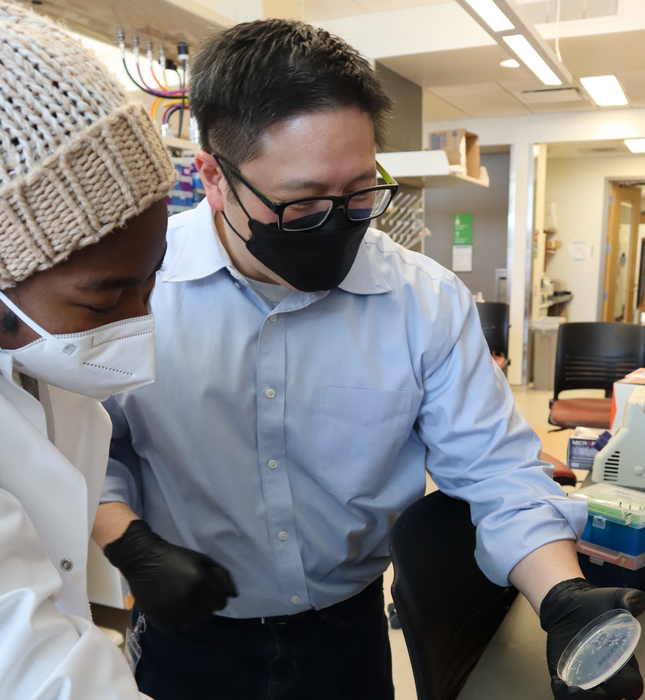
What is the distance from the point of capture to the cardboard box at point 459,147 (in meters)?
3.89

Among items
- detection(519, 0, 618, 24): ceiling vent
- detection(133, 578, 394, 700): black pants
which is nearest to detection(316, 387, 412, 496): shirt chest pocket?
detection(133, 578, 394, 700): black pants

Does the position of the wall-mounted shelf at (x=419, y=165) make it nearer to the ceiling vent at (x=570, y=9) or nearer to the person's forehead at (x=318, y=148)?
the ceiling vent at (x=570, y=9)

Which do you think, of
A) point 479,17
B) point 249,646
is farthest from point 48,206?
point 479,17

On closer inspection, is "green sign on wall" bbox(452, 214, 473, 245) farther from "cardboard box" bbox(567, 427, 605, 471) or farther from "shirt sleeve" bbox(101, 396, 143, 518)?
"shirt sleeve" bbox(101, 396, 143, 518)

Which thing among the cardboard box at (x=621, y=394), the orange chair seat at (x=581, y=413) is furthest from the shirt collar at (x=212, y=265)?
the orange chair seat at (x=581, y=413)

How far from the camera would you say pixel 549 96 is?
226 inches

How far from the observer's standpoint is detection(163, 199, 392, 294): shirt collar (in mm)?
1178

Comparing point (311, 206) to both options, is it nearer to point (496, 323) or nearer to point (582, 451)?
point (582, 451)

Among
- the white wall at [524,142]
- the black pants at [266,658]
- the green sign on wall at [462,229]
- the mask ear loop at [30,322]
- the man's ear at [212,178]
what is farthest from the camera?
the green sign on wall at [462,229]

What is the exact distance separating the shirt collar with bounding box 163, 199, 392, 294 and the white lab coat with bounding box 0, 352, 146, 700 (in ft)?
1.13

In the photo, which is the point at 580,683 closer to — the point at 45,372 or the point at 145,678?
the point at 45,372

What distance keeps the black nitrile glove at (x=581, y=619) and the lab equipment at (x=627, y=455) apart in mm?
935

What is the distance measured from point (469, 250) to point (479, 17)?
4485 mm

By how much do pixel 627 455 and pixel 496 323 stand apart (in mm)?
3289
